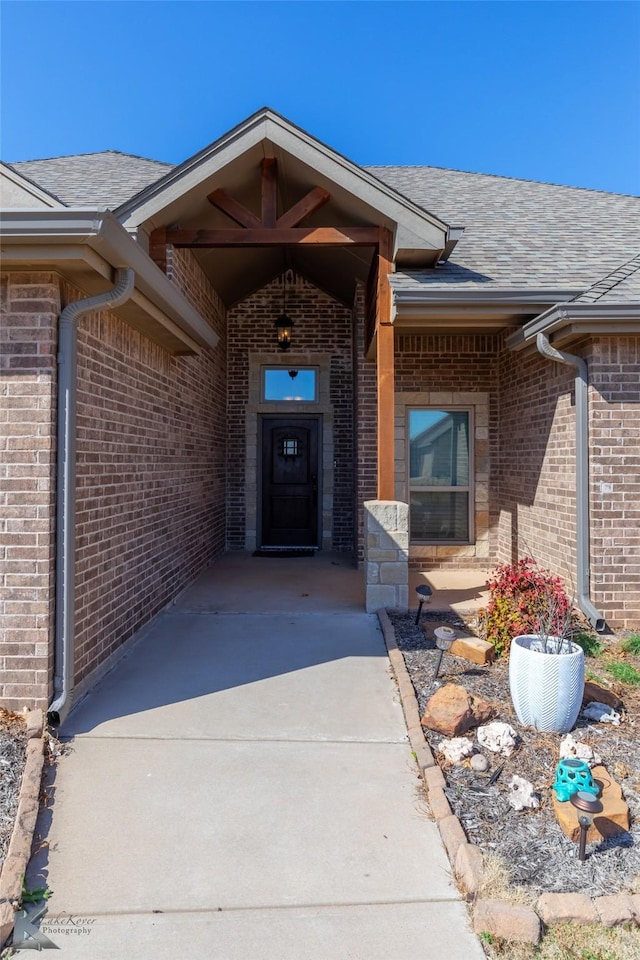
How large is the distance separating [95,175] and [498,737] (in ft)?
27.0

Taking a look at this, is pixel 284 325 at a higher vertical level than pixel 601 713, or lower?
higher

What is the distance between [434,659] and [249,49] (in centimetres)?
754

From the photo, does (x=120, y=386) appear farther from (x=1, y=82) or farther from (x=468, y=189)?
(x=468, y=189)

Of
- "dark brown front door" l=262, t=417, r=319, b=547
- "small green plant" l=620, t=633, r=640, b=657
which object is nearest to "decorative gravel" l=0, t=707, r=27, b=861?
"small green plant" l=620, t=633, r=640, b=657

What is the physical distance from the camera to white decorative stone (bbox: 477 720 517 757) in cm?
299

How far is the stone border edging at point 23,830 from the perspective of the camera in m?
2.01

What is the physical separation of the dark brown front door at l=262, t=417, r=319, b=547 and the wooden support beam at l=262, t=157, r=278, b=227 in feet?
13.8

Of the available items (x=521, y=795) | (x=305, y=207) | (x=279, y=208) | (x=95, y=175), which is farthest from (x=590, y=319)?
(x=95, y=175)

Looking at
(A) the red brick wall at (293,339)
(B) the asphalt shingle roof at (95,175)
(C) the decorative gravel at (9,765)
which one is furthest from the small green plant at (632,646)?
(B) the asphalt shingle roof at (95,175)

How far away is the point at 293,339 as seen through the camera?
9125mm

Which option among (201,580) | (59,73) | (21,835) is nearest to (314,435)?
(201,580)

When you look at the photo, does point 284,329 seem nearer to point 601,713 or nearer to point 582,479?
point 582,479

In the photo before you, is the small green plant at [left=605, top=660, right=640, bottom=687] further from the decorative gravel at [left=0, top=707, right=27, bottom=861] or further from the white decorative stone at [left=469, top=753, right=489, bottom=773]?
the decorative gravel at [left=0, top=707, right=27, bottom=861]

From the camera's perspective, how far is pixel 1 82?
165 inches
